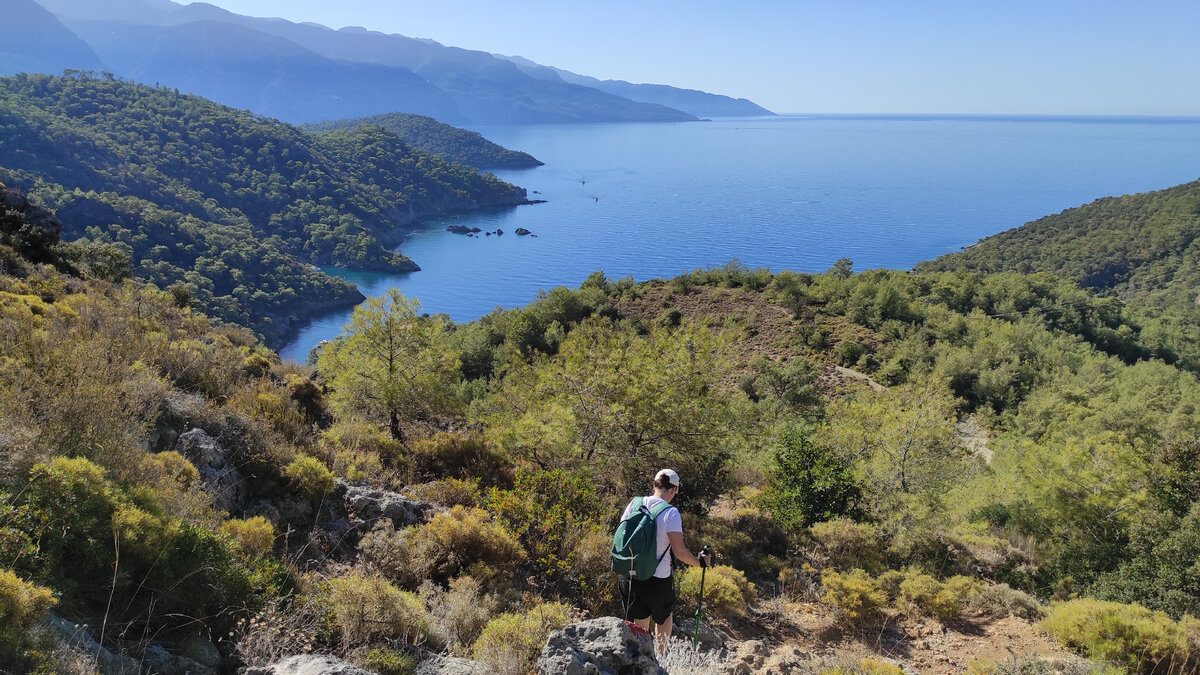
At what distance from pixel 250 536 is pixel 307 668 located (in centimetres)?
193

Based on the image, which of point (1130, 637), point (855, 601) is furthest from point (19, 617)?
point (1130, 637)

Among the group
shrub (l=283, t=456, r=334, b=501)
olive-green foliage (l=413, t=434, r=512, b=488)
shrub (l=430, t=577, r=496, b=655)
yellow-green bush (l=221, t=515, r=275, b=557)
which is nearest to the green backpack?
shrub (l=430, t=577, r=496, b=655)

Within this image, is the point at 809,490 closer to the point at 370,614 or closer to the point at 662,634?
the point at 662,634

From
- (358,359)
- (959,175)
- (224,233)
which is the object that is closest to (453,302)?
(224,233)

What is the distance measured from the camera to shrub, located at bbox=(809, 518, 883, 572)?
867 centimetres

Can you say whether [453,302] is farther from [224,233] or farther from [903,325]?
[903,325]

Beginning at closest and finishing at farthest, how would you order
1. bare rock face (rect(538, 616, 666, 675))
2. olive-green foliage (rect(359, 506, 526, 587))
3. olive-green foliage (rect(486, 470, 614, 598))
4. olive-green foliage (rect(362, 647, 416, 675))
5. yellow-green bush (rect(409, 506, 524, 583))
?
bare rock face (rect(538, 616, 666, 675)) → olive-green foliage (rect(362, 647, 416, 675)) → olive-green foliage (rect(359, 506, 526, 587)) → yellow-green bush (rect(409, 506, 524, 583)) → olive-green foliage (rect(486, 470, 614, 598))

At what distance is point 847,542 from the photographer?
349 inches

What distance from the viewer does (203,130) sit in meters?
108

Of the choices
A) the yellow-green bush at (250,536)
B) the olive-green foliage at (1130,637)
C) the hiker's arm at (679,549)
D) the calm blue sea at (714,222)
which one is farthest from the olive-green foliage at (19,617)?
the calm blue sea at (714,222)

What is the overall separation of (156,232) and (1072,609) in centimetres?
9085

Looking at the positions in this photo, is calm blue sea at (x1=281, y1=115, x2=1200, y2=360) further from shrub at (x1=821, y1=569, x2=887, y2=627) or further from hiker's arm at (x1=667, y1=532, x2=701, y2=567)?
hiker's arm at (x1=667, y1=532, x2=701, y2=567)

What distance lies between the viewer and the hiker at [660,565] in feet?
14.4

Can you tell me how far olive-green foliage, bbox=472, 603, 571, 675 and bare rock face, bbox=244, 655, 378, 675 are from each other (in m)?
0.86
